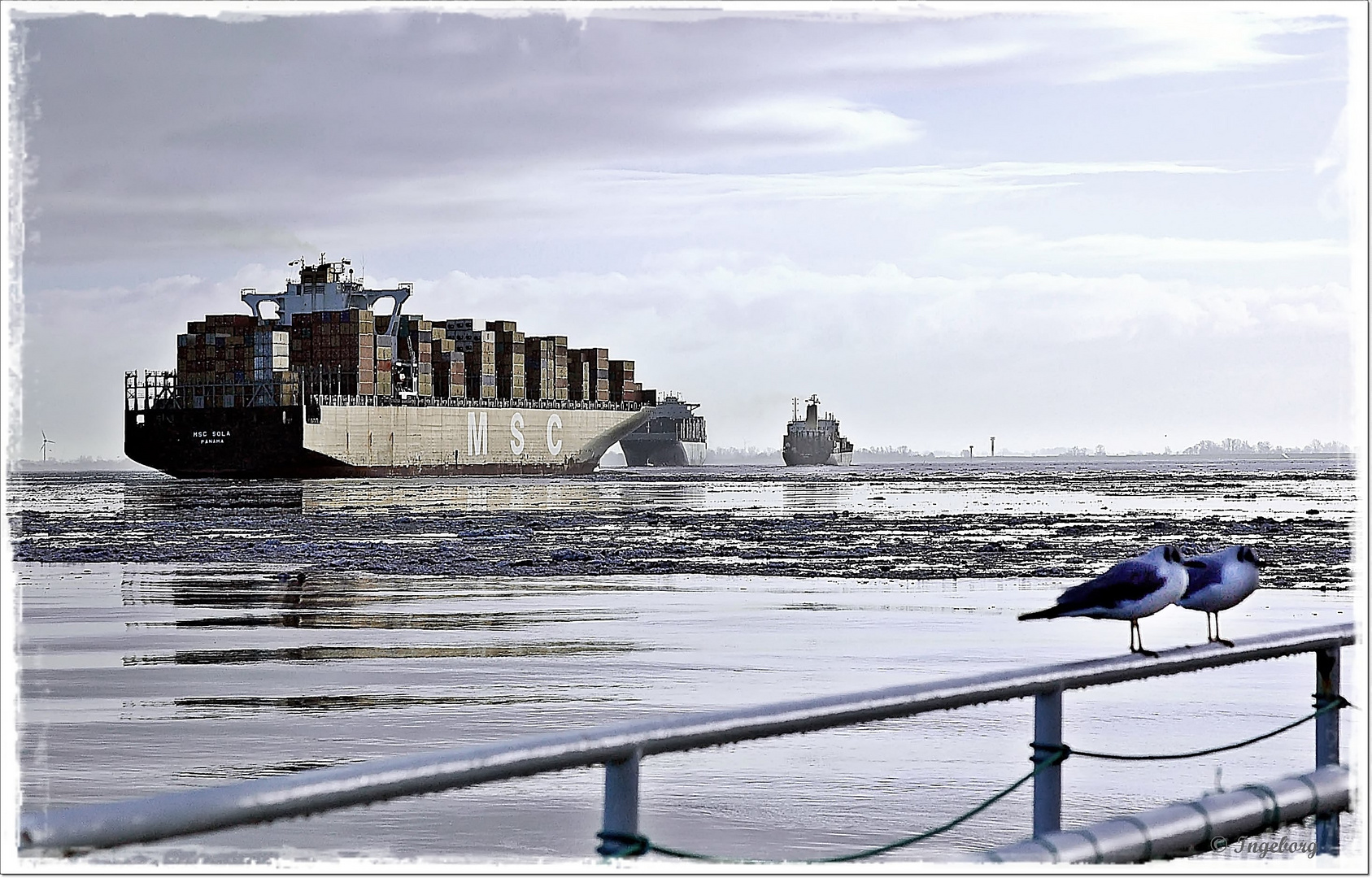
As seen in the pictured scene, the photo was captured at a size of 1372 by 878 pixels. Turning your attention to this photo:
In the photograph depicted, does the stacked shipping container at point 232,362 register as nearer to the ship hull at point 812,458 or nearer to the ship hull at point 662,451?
the ship hull at point 662,451

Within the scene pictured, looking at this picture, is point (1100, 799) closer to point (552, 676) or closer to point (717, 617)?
point (552, 676)

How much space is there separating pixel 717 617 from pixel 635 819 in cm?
1248

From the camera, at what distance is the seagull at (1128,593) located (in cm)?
415

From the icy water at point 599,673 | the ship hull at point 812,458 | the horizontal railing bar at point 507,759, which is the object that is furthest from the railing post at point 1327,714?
the ship hull at point 812,458

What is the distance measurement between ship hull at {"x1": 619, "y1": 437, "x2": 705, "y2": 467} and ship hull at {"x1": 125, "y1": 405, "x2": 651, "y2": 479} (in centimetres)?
3605

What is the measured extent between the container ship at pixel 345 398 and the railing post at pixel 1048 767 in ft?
242

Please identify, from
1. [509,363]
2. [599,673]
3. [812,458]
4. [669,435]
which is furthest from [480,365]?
[599,673]

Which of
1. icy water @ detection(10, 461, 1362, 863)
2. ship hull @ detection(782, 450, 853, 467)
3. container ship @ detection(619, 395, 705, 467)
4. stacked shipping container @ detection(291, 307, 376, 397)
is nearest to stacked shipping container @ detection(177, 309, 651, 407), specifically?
stacked shipping container @ detection(291, 307, 376, 397)

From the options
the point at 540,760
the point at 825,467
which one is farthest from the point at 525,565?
the point at 825,467

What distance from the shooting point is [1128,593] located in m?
4.18

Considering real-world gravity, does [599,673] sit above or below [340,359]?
below

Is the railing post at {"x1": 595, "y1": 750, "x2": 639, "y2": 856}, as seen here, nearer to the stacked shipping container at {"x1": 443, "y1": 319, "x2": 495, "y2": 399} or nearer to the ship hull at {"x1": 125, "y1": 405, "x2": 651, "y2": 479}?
the ship hull at {"x1": 125, "y1": 405, "x2": 651, "y2": 479}

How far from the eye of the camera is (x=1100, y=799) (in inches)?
274

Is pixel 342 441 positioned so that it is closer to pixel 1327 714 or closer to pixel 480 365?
pixel 480 365
